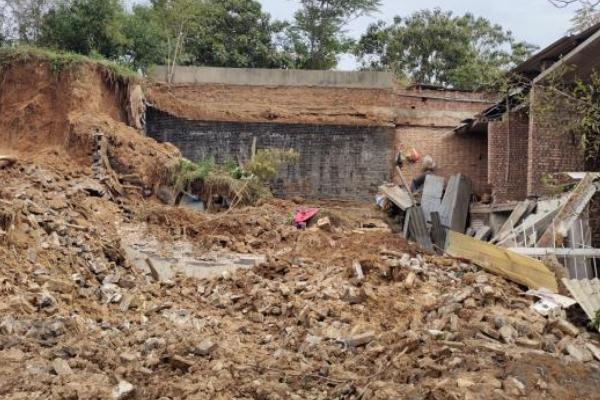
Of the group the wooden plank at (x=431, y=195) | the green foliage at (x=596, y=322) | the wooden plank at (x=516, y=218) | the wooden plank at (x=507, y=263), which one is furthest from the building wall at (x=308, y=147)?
the green foliage at (x=596, y=322)

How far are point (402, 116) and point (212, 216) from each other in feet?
23.0

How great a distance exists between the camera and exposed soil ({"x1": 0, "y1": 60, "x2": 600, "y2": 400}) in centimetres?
550

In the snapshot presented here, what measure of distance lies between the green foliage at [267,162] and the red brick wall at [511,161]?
5.08m

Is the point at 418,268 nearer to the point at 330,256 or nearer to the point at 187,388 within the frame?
the point at 330,256

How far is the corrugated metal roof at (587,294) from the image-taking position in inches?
282

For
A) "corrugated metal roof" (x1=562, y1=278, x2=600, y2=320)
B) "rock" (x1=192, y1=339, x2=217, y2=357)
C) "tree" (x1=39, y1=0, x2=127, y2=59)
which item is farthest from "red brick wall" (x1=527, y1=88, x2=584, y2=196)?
"tree" (x1=39, y1=0, x2=127, y2=59)

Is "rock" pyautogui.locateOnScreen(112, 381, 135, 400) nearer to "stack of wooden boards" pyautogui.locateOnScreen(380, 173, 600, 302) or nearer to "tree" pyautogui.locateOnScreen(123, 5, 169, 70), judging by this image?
"stack of wooden boards" pyautogui.locateOnScreen(380, 173, 600, 302)

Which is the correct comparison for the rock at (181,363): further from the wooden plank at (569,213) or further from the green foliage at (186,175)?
the green foliage at (186,175)

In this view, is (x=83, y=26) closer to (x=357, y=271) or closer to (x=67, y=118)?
(x=67, y=118)

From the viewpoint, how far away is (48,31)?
16922 mm

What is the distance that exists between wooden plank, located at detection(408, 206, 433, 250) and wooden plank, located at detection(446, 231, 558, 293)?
2.68 metres

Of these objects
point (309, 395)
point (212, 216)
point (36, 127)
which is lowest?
point (309, 395)

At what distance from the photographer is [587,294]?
7.42 meters

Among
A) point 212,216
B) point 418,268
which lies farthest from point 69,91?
point 418,268
